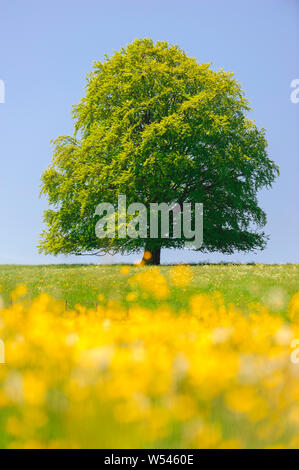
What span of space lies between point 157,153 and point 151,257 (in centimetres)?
608

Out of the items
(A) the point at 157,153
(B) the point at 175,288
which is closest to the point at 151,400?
(B) the point at 175,288

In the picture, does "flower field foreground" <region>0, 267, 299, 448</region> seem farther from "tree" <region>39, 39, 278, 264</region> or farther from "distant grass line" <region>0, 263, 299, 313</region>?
"tree" <region>39, 39, 278, 264</region>

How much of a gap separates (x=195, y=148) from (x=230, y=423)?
22009mm

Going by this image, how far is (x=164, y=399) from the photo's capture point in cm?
341

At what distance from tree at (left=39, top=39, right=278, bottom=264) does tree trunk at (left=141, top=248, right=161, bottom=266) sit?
7 cm

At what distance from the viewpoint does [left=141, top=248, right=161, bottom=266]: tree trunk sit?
2556 cm

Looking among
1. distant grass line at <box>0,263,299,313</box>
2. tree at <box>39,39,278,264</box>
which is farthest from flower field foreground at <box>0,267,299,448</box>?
tree at <box>39,39,278,264</box>

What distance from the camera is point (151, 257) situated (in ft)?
84.1

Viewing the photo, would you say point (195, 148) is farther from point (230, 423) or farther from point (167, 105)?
point (230, 423)

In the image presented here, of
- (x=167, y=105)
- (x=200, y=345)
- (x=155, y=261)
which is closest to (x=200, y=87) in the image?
(x=167, y=105)

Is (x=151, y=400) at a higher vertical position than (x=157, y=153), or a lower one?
lower

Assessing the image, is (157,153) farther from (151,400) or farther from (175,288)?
(151,400)

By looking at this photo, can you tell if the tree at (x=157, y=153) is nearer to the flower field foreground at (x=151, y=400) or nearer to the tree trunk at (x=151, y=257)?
the tree trunk at (x=151, y=257)
